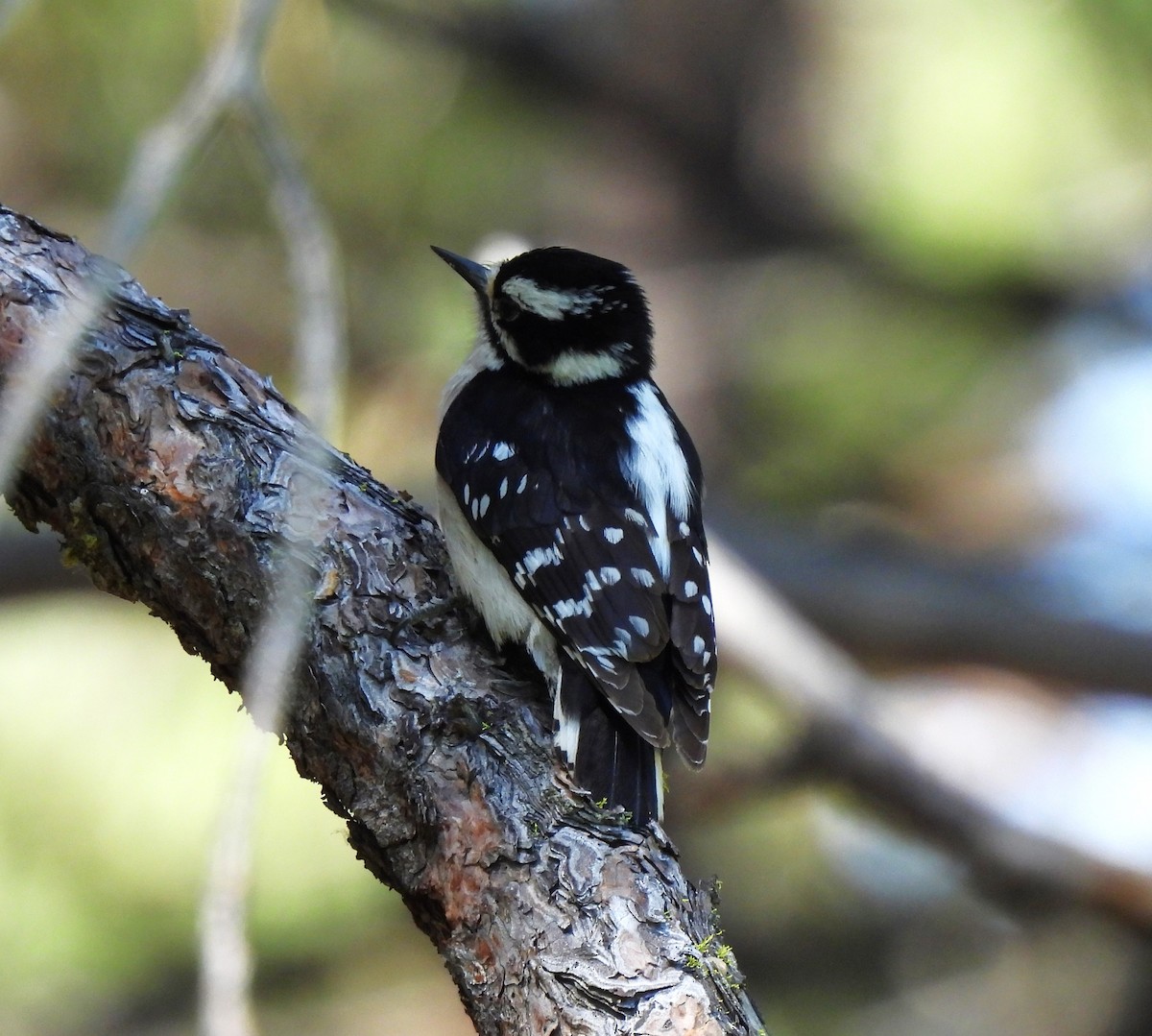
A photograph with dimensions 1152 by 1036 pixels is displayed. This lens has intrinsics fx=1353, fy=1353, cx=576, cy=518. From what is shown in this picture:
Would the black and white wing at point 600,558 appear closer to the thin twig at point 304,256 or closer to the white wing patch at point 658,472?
the white wing patch at point 658,472

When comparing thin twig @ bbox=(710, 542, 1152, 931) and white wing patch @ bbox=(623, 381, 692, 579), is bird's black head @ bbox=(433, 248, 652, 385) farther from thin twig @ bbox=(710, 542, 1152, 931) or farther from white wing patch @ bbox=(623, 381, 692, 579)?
thin twig @ bbox=(710, 542, 1152, 931)

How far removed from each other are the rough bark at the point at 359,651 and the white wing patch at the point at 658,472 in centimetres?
64

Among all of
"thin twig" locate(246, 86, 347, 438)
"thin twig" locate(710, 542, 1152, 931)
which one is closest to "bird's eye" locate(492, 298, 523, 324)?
"thin twig" locate(246, 86, 347, 438)

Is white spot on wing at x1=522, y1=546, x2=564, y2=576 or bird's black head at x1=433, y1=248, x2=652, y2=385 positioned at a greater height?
bird's black head at x1=433, y1=248, x2=652, y2=385

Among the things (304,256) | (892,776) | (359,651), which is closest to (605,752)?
(359,651)

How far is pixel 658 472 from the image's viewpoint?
3.39 metres

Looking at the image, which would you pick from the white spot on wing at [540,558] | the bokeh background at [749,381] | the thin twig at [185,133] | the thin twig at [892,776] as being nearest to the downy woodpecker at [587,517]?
the white spot on wing at [540,558]

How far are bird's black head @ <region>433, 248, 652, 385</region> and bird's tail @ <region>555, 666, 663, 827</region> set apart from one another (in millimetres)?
1085

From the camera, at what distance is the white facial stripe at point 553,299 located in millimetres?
3688

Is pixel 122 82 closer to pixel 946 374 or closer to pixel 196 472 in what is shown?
Answer: pixel 946 374

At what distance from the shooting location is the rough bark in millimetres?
2281

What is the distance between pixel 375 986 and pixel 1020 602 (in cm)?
393

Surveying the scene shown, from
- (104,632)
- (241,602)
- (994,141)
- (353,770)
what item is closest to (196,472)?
(241,602)

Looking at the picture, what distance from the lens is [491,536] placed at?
3172 millimetres
